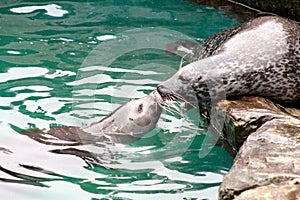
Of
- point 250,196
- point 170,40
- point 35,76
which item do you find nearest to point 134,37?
point 170,40

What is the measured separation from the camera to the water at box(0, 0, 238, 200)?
440 centimetres

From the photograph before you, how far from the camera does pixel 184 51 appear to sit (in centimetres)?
709

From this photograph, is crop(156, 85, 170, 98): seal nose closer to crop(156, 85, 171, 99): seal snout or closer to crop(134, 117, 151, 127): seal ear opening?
crop(156, 85, 171, 99): seal snout

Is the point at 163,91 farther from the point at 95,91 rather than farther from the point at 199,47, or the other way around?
the point at 199,47

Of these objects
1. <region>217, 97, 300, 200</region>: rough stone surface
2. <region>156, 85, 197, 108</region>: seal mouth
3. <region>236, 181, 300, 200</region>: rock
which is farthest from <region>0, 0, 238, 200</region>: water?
<region>236, 181, 300, 200</region>: rock

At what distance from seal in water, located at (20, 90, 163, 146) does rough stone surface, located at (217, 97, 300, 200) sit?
573 mm

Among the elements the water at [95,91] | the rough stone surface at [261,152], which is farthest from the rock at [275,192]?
the water at [95,91]

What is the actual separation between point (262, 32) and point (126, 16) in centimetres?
276

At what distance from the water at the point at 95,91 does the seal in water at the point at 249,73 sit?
0.29 meters

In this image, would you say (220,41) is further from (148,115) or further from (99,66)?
(148,115)

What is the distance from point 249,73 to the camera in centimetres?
563

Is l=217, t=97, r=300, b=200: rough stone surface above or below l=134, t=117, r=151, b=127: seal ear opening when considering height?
above

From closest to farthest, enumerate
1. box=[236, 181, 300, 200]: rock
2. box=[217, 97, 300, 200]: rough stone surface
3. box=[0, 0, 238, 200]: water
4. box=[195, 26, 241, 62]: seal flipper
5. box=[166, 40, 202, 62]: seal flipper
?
1. box=[236, 181, 300, 200]: rock
2. box=[217, 97, 300, 200]: rough stone surface
3. box=[0, 0, 238, 200]: water
4. box=[195, 26, 241, 62]: seal flipper
5. box=[166, 40, 202, 62]: seal flipper

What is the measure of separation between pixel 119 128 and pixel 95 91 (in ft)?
3.69
